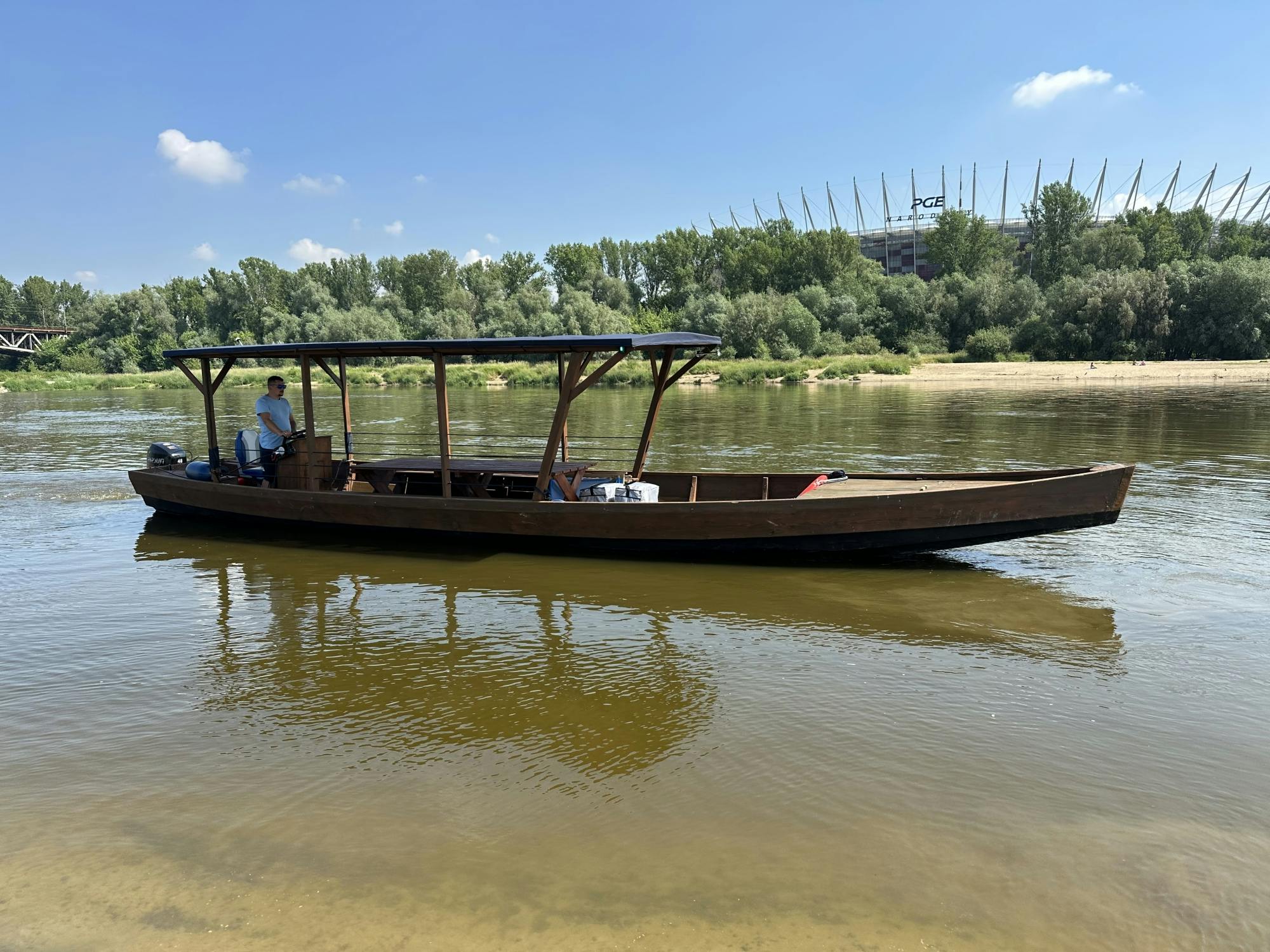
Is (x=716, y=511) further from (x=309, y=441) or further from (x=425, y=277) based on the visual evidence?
(x=425, y=277)

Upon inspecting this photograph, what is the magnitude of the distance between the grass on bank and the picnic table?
44.1m

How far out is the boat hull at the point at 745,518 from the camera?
9.07 metres

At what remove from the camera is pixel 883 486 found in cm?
1063

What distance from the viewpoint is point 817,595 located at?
9.12 meters

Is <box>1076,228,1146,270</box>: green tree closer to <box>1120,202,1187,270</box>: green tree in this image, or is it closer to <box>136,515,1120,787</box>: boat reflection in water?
<box>1120,202,1187,270</box>: green tree

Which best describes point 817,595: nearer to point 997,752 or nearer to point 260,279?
point 997,752

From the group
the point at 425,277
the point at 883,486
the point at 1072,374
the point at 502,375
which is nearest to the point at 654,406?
the point at 883,486

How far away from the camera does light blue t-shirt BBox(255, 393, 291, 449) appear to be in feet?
39.1

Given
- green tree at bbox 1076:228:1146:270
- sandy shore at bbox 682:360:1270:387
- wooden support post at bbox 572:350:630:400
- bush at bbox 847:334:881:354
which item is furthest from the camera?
green tree at bbox 1076:228:1146:270

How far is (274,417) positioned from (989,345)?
59121mm

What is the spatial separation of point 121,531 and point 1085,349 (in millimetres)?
60574

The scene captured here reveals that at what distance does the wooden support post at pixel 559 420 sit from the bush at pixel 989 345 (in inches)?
2237

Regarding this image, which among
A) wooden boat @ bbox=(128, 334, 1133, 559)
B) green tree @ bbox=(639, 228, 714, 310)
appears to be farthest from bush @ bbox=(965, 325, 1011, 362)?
wooden boat @ bbox=(128, 334, 1133, 559)

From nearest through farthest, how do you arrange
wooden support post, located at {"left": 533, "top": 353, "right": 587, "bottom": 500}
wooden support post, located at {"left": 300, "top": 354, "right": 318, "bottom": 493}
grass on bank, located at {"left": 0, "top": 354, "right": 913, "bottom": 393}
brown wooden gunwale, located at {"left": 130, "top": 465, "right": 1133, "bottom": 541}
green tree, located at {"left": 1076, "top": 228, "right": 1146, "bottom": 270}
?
brown wooden gunwale, located at {"left": 130, "top": 465, "right": 1133, "bottom": 541} < wooden support post, located at {"left": 533, "top": 353, "right": 587, "bottom": 500} < wooden support post, located at {"left": 300, "top": 354, "right": 318, "bottom": 493} < grass on bank, located at {"left": 0, "top": 354, "right": 913, "bottom": 393} < green tree, located at {"left": 1076, "top": 228, "right": 1146, "bottom": 270}
